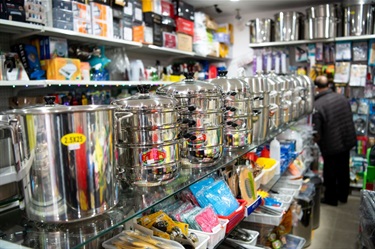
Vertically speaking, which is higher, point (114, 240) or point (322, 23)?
point (322, 23)

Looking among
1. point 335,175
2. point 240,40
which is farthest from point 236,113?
point 240,40

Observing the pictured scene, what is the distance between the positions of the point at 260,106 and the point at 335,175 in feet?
10.2

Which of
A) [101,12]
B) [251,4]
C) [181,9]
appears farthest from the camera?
[251,4]

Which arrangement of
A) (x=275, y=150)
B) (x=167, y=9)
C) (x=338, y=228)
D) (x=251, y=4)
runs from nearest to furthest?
1. (x=275, y=150)
2. (x=338, y=228)
3. (x=167, y=9)
4. (x=251, y=4)

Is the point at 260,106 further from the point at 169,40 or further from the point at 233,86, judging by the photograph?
the point at 169,40

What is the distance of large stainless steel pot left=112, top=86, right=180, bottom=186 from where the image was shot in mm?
1158

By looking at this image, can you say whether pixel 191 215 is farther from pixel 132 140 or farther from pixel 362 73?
pixel 362 73

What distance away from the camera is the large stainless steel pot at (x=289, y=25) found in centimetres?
517

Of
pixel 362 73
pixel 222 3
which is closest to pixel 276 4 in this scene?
pixel 222 3

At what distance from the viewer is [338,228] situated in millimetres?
3963

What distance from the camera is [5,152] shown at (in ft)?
3.58

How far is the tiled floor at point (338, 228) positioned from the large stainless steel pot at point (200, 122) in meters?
2.66

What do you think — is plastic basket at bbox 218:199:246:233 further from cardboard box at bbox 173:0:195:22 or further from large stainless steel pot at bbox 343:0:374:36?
large stainless steel pot at bbox 343:0:374:36

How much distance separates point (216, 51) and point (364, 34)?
7.67ft
